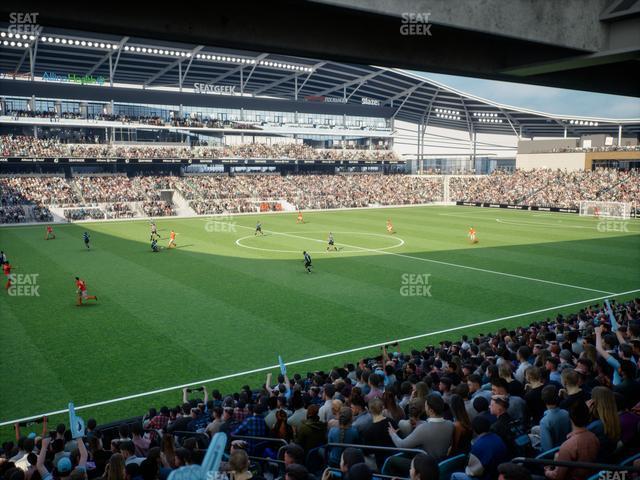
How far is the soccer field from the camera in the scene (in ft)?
53.3

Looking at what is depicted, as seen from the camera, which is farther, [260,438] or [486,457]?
[260,438]

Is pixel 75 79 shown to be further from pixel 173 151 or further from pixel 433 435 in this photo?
pixel 433 435

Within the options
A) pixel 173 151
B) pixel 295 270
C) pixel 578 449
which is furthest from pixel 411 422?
pixel 173 151

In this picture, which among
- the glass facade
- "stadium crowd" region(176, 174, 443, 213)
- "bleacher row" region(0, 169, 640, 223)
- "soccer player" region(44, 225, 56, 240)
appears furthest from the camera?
"stadium crowd" region(176, 174, 443, 213)

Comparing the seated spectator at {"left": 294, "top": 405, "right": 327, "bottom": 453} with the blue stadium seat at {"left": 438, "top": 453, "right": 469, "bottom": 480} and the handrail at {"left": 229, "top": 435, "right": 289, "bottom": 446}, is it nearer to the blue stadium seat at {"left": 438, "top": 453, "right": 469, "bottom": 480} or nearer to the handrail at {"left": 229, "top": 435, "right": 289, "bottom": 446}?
the handrail at {"left": 229, "top": 435, "right": 289, "bottom": 446}

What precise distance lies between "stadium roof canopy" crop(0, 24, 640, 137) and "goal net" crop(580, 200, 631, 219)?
2458cm

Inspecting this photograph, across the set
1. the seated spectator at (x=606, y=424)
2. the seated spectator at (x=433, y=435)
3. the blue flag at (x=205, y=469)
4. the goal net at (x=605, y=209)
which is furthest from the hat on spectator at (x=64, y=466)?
the goal net at (x=605, y=209)

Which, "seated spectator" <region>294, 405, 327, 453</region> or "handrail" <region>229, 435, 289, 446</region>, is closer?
"seated spectator" <region>294, 405, 327, 453</region>

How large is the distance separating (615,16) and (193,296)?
20010 mm

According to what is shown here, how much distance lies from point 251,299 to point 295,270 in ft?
21.7

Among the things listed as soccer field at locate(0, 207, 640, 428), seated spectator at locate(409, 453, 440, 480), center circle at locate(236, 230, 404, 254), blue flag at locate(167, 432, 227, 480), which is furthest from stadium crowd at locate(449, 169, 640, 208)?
blue flag at locate(167, 432, 227, 480)

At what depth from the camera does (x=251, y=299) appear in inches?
959

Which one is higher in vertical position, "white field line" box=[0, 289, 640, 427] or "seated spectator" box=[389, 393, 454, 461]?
"seated spectator" box=[389, 393, 454, 461]

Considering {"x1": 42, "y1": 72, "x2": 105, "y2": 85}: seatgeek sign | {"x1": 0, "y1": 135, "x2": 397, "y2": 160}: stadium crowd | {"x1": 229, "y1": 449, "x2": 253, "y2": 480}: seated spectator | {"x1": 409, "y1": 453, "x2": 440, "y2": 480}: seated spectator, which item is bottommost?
{"x1": 229, "y1": 449, "x2": 253, "y2": 480}: seated spectator
